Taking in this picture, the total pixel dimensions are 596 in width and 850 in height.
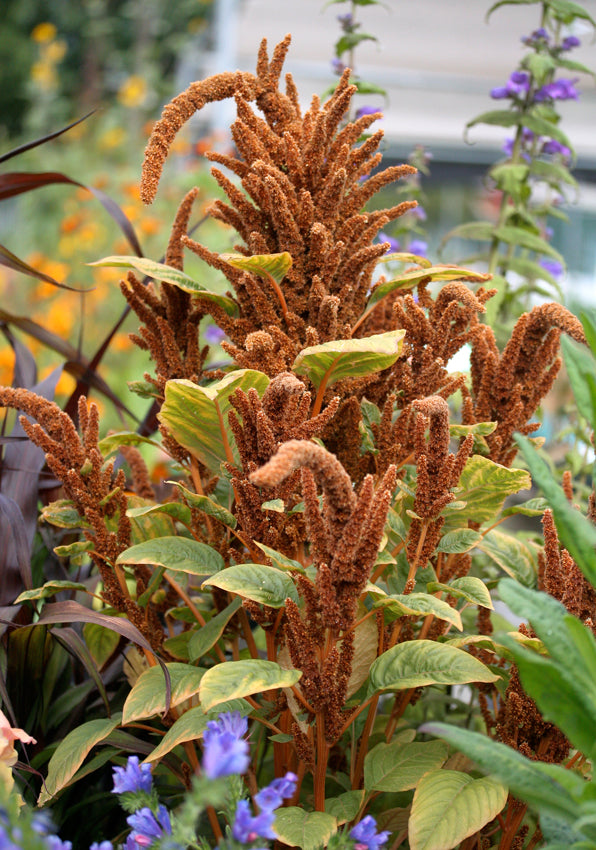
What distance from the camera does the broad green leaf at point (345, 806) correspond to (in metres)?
0.60

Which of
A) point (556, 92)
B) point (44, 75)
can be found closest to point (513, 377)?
point (556, 92)

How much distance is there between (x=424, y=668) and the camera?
23.1 inches

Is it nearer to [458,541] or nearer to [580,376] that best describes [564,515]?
[580,376]

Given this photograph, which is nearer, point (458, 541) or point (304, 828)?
point (304, 828)

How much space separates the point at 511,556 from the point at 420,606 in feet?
0.81

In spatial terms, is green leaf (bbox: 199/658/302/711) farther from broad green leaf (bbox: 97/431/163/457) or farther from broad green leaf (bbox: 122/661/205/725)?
broad green leaf (bbox: 97/431/163/457)

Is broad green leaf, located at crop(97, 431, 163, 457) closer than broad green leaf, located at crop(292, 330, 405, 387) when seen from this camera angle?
No

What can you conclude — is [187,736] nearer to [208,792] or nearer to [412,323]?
[208,792]

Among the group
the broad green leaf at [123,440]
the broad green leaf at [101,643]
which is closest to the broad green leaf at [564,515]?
the broad green leaf at [123,440]

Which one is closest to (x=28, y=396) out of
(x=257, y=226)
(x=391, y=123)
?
(x=257, y=226)

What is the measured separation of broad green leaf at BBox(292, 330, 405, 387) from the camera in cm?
58

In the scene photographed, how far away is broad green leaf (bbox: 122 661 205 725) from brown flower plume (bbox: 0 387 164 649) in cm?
5

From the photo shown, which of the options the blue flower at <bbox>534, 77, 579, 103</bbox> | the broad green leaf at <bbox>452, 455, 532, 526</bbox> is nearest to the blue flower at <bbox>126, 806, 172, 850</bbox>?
the broad green leaf at <bbox>452, 455, 532, 526</bbox>

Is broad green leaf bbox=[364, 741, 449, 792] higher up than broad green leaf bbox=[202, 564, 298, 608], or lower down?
lower down
